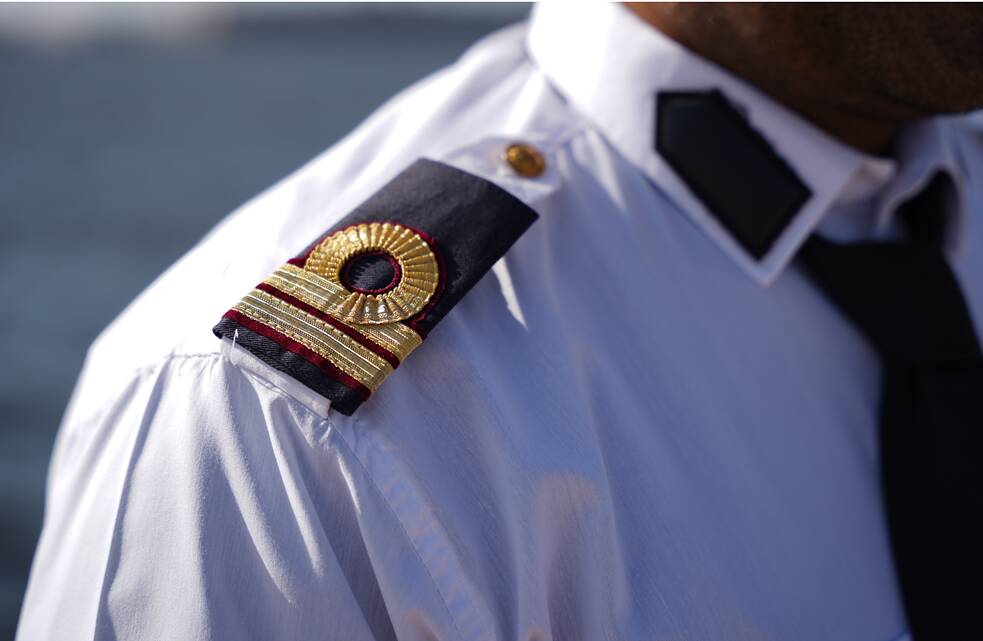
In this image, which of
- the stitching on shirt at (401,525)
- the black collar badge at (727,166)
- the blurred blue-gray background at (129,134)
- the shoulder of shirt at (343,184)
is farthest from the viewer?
the blurred blue-gray background at (129,134)

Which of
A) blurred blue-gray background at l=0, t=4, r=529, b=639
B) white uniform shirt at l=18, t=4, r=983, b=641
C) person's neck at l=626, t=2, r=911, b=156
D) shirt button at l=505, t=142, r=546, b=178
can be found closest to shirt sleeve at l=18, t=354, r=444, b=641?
white uniform shirt at l=18, t=4, r=983, b=641

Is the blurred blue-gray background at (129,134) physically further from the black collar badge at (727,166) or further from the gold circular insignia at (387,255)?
the black collar badge at (727,166)

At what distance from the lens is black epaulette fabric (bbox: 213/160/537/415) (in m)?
0.78

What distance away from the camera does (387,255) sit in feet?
2.79

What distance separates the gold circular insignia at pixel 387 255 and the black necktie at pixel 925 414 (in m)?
0.54

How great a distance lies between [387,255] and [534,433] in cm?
22

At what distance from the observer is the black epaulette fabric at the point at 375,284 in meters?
0.78

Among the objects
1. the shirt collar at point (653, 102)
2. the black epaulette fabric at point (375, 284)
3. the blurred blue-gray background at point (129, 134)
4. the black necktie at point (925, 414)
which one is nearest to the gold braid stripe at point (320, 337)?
the black epaulette fabric at point (375, 284)

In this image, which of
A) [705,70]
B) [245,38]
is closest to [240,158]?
[245,38]

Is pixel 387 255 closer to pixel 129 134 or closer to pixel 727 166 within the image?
pixel 727 166

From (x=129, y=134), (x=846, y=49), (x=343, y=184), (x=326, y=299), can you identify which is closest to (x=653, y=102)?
→ (x=846, y=49)

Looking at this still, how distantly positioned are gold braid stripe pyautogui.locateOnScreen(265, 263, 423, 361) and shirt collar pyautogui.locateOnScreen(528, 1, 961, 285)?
0.44 m

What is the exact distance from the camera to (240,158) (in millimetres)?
3971

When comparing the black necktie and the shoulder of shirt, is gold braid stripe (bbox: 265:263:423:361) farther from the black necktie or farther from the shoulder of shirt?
the black necktie
